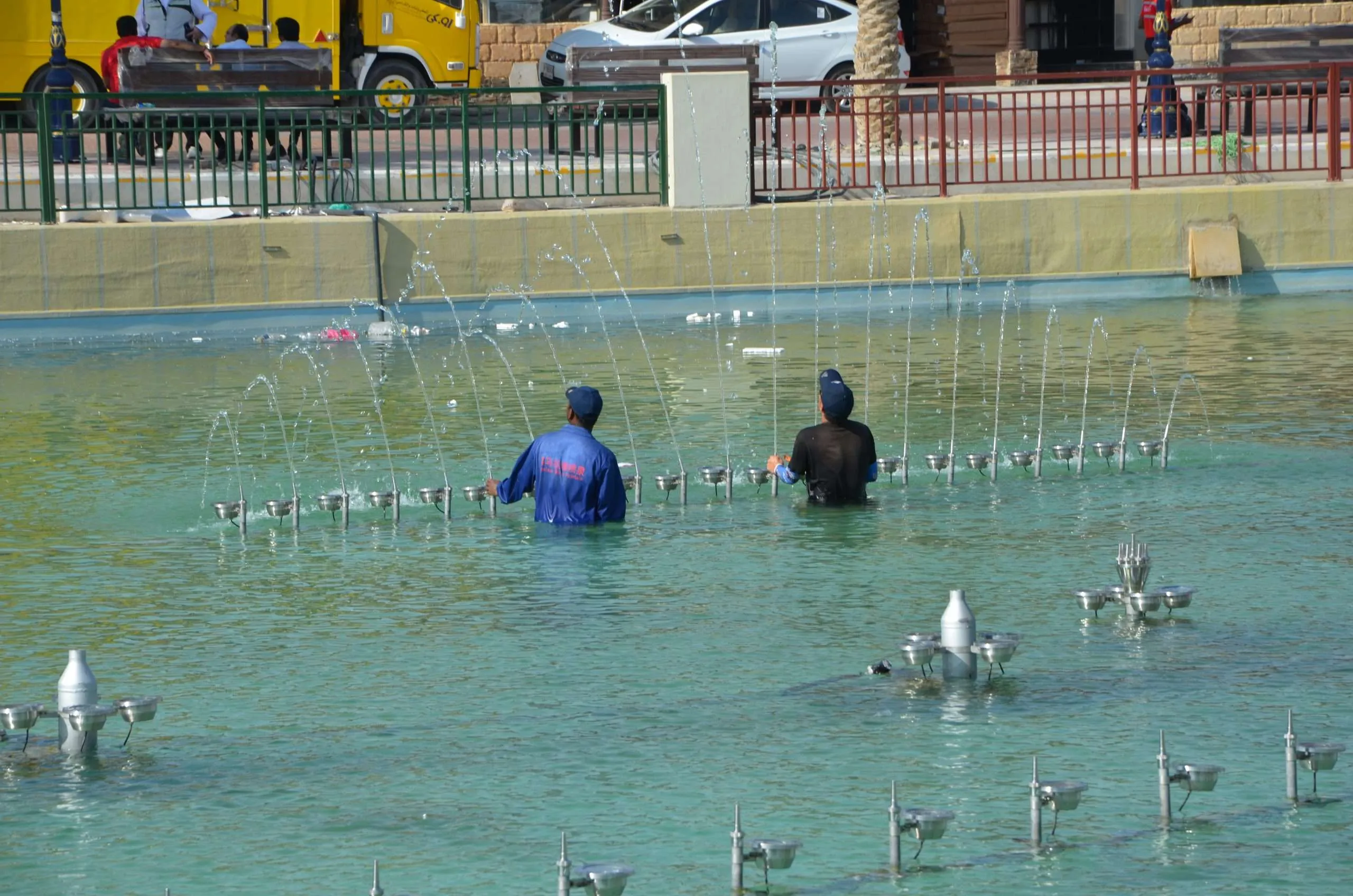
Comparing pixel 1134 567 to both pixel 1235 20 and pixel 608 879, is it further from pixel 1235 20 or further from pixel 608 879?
pixel 1235 20

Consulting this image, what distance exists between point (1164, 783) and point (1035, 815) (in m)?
0.42

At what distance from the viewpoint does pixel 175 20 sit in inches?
941

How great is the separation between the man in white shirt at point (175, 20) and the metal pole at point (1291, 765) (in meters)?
19.3

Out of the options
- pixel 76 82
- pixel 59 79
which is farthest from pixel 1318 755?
pixel 76 82

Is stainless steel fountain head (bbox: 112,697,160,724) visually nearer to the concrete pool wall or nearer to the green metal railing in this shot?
the green metal railing

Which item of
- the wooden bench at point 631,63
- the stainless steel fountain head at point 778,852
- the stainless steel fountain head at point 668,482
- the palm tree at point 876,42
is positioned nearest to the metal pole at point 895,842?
the stainless steel fountain head at point 778,852

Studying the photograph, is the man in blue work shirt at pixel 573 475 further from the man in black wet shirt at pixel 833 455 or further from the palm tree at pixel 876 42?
the palm tree at pixel 876 42

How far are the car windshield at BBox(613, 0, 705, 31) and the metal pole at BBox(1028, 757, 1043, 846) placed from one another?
22.5 m

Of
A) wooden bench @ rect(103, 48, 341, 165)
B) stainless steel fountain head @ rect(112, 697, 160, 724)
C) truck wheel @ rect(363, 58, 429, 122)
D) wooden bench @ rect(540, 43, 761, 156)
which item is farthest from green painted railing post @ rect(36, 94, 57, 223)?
stainless steel fountain head @ rect(112, 697, 160, 724)

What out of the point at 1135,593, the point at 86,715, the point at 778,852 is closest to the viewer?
the point at 778,852

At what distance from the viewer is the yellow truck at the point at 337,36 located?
2588 cm

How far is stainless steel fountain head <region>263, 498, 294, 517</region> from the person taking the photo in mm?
11148

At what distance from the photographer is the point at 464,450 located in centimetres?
1336

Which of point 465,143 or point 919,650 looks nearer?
point 919,650
